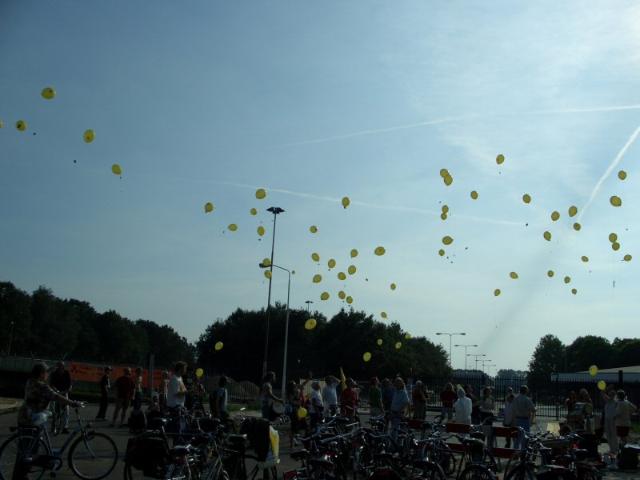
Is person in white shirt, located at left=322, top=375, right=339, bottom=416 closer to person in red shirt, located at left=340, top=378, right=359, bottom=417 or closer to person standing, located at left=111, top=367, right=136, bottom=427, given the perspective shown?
person in red shirt, located at left=340, top=378, right=359, bottom=417

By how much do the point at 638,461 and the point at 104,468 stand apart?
1223 cm

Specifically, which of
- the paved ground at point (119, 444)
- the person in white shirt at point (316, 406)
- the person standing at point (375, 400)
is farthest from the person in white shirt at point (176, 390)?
the person standing at point (375, 400)

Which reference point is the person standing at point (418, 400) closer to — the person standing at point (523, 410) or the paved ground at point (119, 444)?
the paved ground at point (119, 444)

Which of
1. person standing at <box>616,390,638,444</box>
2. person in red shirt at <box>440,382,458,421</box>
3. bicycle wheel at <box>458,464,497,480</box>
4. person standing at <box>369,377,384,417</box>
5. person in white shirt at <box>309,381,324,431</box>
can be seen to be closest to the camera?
bicycle wheel at <box>458,464,497,480</box>

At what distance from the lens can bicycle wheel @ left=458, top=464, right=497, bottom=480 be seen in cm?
932

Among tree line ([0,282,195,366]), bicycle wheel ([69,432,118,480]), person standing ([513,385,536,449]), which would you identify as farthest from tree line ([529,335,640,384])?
bicycle wheel ([69,432,118,480])

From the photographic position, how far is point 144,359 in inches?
5310

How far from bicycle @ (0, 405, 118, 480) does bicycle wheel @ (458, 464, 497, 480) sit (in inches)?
203

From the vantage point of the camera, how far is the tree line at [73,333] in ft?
307

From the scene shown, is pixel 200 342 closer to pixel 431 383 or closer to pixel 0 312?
pixel 0 312

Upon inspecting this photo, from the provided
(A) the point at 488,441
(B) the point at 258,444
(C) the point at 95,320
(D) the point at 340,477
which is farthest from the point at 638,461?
(C) the point at 95,320

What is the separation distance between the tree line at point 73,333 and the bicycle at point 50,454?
58.7 metres

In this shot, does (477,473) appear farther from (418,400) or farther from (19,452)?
(418,400)

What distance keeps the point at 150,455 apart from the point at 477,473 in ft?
14.0
